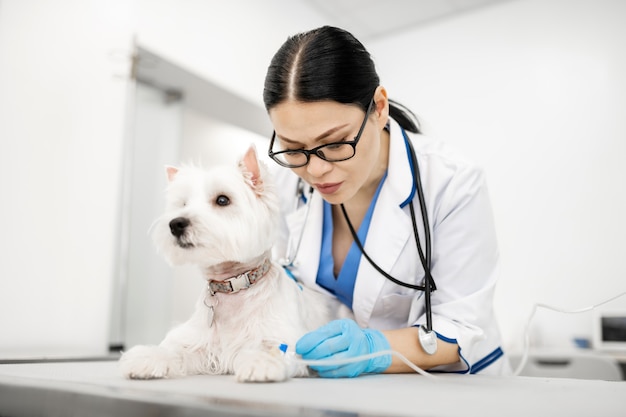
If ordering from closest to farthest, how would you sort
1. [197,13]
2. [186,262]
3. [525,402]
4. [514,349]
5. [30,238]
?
[525,402]
[186,262]
[30,238]
[197,13]
[514,349]

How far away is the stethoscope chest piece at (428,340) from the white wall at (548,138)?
2515mm

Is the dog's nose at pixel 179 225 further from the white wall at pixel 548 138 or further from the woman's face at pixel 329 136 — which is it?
the white wall at pixel 548 138

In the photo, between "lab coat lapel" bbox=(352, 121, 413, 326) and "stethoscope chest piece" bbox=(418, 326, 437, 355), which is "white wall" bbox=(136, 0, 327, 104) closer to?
"lab coat lapel" bbox=(352, 121, 413, 326)

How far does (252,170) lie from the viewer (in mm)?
1200

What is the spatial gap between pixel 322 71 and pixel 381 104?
214mm

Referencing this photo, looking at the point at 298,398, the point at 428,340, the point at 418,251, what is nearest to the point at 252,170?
the point at 418,251

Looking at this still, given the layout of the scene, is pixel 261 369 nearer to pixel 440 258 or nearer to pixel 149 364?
pixel 149 364

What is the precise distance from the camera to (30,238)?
2.18 metres

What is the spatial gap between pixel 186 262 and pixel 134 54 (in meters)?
1.89

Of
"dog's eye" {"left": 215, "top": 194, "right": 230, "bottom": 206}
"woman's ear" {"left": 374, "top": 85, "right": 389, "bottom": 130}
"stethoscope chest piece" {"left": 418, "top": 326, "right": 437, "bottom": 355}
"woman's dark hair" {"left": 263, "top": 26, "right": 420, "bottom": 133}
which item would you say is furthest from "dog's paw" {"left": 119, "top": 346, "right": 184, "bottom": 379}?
"woman's ear" {"left": 374, "top": 85, "right": 389, "bottom": 130}

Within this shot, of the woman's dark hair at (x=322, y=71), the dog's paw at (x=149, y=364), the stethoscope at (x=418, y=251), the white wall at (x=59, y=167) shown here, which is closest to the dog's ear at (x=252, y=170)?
the woman's dark hair at (x=322, y=71)

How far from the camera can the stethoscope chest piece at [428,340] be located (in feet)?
3.58

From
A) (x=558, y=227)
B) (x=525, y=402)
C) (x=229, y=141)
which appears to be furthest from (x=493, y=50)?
(x=525, y=402)

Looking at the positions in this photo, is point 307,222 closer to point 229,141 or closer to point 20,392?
point 20,392
